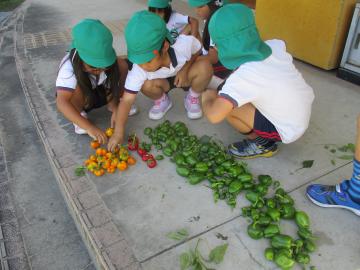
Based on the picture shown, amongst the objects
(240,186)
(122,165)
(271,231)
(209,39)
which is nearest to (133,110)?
(122,165)

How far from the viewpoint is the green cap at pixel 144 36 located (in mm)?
2256

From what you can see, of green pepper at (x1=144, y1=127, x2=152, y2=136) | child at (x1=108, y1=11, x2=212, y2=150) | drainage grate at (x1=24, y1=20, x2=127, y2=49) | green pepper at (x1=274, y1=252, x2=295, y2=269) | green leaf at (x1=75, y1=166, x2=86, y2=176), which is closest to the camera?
green pepper at (x1=274, y1=252, x2=295, y2=269)

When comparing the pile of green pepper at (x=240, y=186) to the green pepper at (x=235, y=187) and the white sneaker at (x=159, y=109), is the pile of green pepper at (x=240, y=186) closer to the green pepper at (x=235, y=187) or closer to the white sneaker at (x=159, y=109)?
the green pepper at (x=235, y=187)

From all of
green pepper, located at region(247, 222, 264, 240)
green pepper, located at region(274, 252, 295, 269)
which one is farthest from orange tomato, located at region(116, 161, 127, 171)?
green pepper, located at region(274, 252, 295, 269)

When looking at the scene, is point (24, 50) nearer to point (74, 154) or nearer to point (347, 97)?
point (74, 154)

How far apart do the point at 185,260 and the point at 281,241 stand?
1.69 ft

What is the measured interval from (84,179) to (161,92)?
3.38ft

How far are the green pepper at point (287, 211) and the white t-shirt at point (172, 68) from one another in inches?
55.1

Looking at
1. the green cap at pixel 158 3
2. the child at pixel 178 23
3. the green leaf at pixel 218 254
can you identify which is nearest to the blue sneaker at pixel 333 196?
the green leaf at pixel 218 254

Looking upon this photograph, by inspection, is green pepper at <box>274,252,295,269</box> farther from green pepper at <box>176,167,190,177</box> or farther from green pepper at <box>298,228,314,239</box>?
green pepper at <box>176,167,190,177</box>

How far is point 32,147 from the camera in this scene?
3.41 m

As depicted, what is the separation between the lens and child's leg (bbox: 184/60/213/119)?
291 cm

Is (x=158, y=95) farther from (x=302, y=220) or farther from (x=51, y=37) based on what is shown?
(x=51, y=37)

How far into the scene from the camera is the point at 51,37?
18.1ft
